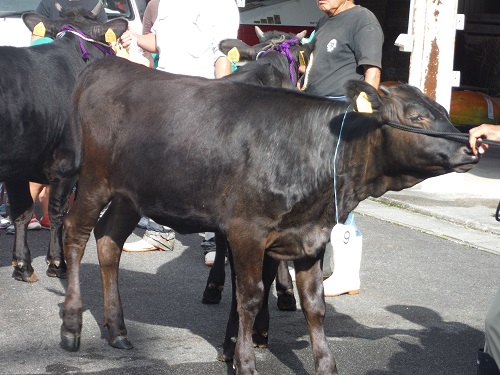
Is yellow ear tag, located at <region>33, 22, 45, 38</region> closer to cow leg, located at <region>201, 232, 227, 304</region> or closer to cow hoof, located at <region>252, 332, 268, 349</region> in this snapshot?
cow leg, located at <region>201, 232, 227, 304</region>

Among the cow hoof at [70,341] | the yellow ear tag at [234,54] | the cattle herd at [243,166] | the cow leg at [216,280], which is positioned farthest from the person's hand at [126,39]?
the cow hoof at [70,341]

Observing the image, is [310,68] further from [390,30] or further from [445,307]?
[390,30]

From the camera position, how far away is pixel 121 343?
520 centimetres

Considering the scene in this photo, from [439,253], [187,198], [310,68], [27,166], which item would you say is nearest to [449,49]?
[439,253]

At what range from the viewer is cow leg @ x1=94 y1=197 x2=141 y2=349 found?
5.30 meters

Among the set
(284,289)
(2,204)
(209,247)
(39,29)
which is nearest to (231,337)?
(284,289)

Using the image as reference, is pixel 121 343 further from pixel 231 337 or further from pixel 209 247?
pixel 209 247

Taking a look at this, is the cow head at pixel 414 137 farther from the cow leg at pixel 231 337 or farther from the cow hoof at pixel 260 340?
the cow hoof at pixel 260 340

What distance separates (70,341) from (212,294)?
3.97ft

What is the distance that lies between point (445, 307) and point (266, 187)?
223cm

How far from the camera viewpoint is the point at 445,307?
625 centimetres

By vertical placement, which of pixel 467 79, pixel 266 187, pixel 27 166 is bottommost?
pixel 467 79

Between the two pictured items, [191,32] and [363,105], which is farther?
[191,32]

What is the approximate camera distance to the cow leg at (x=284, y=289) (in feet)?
19.8
